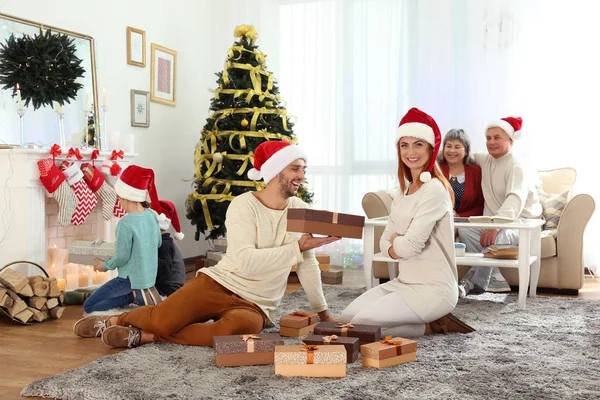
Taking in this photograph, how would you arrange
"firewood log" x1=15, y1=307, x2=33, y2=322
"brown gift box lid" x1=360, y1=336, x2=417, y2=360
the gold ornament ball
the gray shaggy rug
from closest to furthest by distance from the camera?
1. the gray shaggy rug
2. "brown gift box lid" x1=360, y1=336, x2=417, y2=360
3. "firewood log" x1=15, y1=307, x2=33, y2=322
4. the gold ornament ball

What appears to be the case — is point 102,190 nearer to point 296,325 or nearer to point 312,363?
point 296,325

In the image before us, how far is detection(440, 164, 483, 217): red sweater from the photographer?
5105 mm

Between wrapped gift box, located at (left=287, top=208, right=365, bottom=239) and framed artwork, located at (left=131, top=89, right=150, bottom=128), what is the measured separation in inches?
122

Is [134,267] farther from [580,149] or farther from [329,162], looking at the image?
[580,149]

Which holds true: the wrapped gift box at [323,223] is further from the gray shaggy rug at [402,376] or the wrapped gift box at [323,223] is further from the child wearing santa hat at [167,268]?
the child wearing santa hat at [167,268]

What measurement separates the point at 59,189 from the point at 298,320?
6.79 feet

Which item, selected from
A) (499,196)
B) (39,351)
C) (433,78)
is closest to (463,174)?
(499,196)

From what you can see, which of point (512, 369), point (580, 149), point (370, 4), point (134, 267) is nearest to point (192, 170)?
point (370, 4)

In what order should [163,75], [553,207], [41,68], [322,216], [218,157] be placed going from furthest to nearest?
[163,75]
[218,157]
[553,207]
[41,68]
[322,216]

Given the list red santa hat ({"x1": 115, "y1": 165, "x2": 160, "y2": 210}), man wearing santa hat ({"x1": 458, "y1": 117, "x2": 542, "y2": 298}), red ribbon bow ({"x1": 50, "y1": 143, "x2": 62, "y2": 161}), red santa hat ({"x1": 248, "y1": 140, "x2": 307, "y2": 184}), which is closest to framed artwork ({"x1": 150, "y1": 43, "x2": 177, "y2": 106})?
red ribbon bow ({"x1": 50, "y1": 143, "x2": 62, "y2": 161})

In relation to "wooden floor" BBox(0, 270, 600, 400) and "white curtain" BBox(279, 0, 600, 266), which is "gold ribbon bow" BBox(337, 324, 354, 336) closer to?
"wooden floor" BBox(0, 270, 600, 400)

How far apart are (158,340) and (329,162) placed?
370 cm

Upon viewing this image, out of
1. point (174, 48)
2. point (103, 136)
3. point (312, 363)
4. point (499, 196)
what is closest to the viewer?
point (312, 363)

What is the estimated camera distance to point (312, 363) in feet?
8.99
